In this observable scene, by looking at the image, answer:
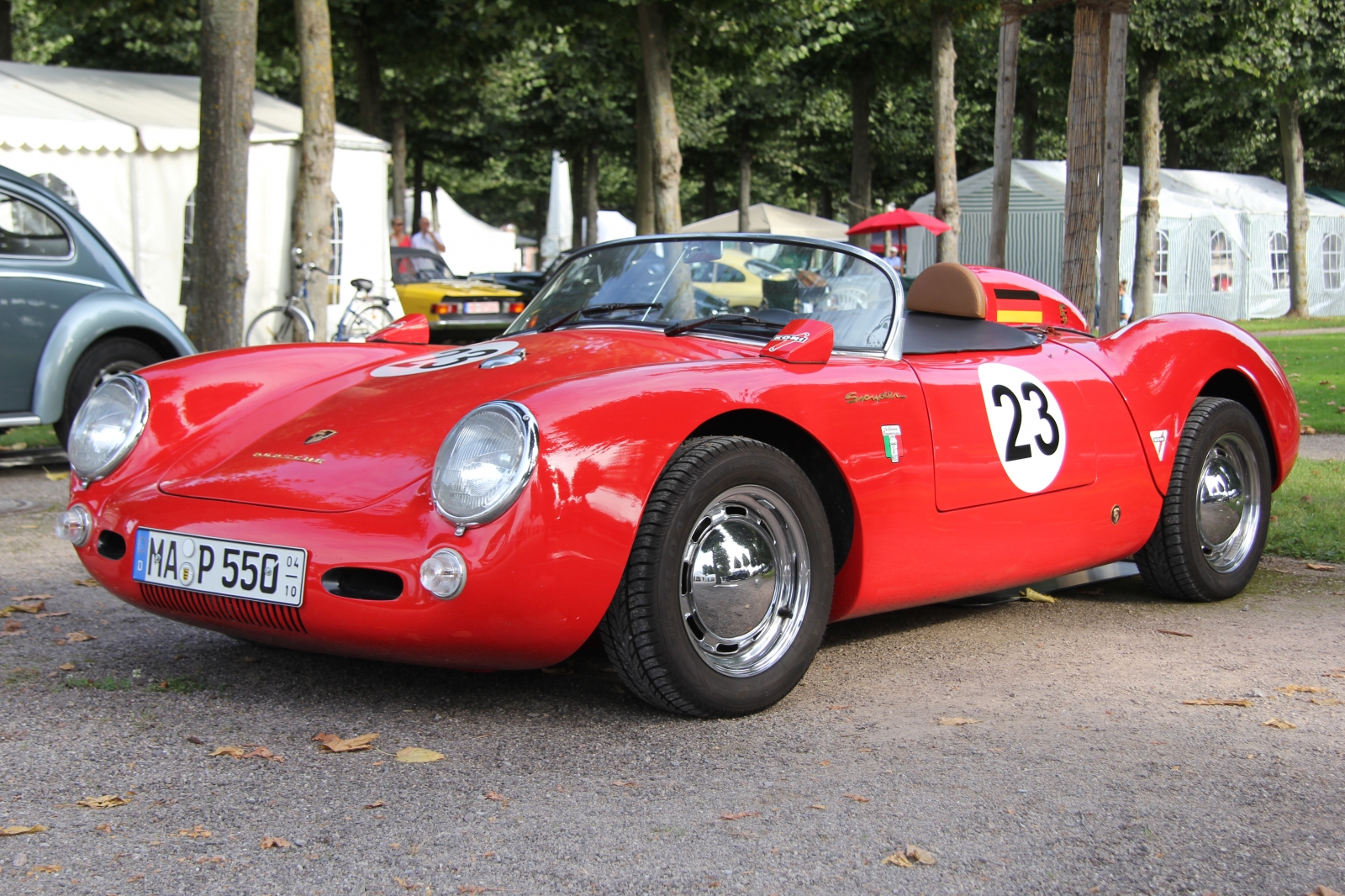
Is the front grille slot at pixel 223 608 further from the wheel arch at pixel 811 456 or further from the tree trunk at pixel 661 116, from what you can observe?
the tree trunk at pixel 661 116

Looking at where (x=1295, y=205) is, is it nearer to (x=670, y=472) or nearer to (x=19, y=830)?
(x=670, y=472)

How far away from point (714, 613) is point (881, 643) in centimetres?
100

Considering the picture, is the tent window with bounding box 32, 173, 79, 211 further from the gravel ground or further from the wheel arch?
the wheel arch

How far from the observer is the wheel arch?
328 cm

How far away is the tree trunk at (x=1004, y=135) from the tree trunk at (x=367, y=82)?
28.4ft

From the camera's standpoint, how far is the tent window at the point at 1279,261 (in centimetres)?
2833

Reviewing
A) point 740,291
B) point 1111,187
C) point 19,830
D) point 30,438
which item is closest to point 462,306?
point 30,438

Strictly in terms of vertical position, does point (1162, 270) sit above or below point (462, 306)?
above

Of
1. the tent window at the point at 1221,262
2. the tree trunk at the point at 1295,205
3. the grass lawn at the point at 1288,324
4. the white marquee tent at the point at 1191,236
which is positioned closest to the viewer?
the grass lawn at the point at 1288,324

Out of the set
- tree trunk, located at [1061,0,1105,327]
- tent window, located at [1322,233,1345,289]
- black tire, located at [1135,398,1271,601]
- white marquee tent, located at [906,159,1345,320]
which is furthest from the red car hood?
tent window, located at [1322,233,1345,289]

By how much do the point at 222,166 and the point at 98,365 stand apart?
164cm

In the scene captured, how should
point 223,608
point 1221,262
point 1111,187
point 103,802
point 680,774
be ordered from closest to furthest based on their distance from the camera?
point 103,802
point 680,774
point 223,608
point 1111,187
point 1221,262

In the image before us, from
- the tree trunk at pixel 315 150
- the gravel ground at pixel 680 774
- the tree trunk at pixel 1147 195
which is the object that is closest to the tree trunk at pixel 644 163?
the tree trunk at pixel 1147 195

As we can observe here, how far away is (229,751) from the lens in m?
2.84
